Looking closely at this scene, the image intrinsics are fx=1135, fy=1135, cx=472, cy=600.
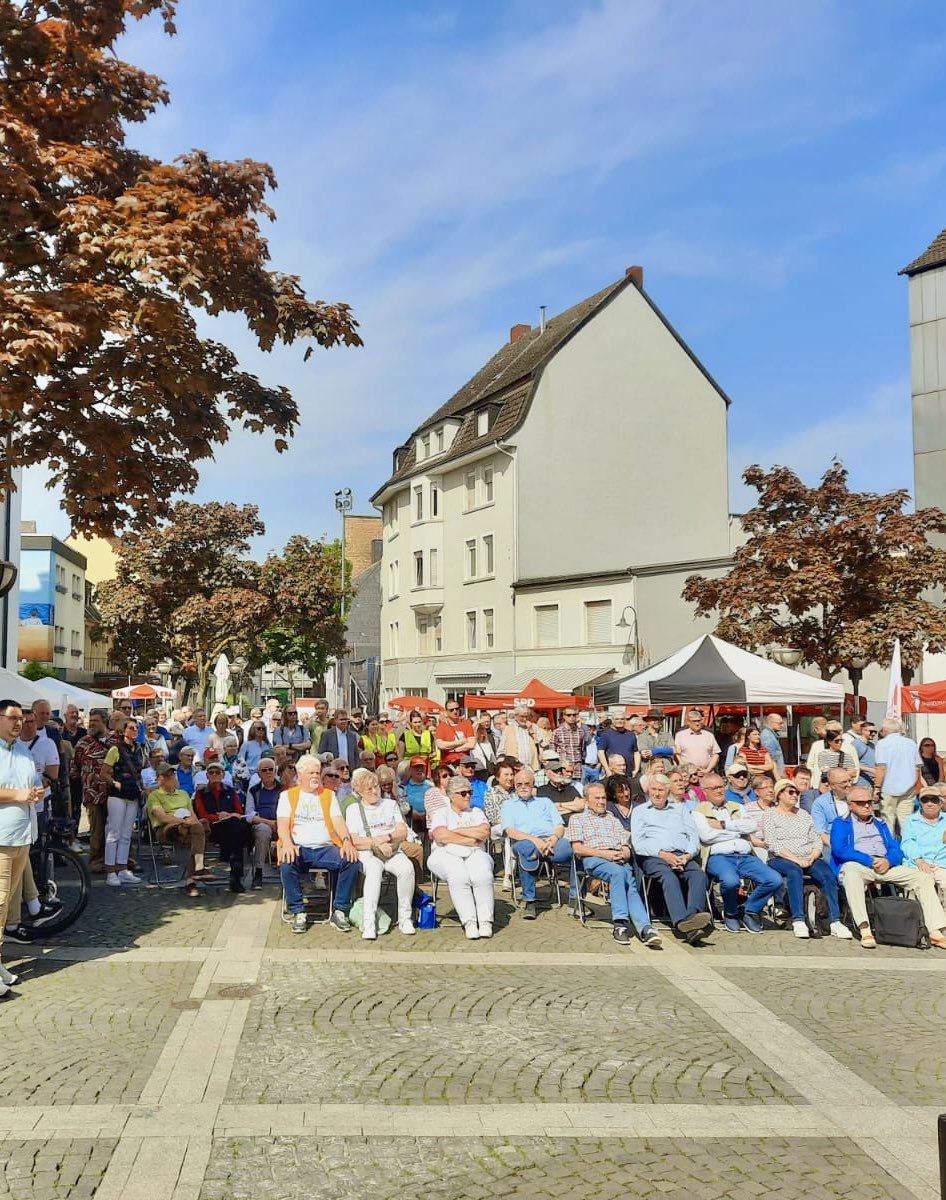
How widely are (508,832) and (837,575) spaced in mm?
14524

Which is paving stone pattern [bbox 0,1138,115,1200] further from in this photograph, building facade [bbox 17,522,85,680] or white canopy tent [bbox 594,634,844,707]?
building facade [bbox 17,522,85,680]

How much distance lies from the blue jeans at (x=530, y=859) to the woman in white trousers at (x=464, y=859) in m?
0.49

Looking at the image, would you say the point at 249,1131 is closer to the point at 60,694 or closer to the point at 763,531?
the point at 60,694

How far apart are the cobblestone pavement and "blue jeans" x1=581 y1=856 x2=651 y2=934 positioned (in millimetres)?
370

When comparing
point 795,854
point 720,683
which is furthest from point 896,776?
point 795,854

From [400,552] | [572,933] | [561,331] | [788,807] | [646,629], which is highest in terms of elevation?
[561,331]

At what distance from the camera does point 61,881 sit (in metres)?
9.35

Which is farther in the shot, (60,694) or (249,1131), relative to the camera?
(60,694)

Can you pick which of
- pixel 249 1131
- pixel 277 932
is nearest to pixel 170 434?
pixel 277 932

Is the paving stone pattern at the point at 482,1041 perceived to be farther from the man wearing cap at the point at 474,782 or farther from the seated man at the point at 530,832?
the man wearing cap at the point at 474,782

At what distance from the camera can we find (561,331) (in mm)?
43375

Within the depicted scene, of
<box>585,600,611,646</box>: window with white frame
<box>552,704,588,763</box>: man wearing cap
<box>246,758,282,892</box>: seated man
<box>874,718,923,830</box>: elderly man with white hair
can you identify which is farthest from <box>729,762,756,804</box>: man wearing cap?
<box>585,600,611,646</box>: window with white frame

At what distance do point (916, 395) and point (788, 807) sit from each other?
23.3m

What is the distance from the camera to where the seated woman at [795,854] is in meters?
10.4
